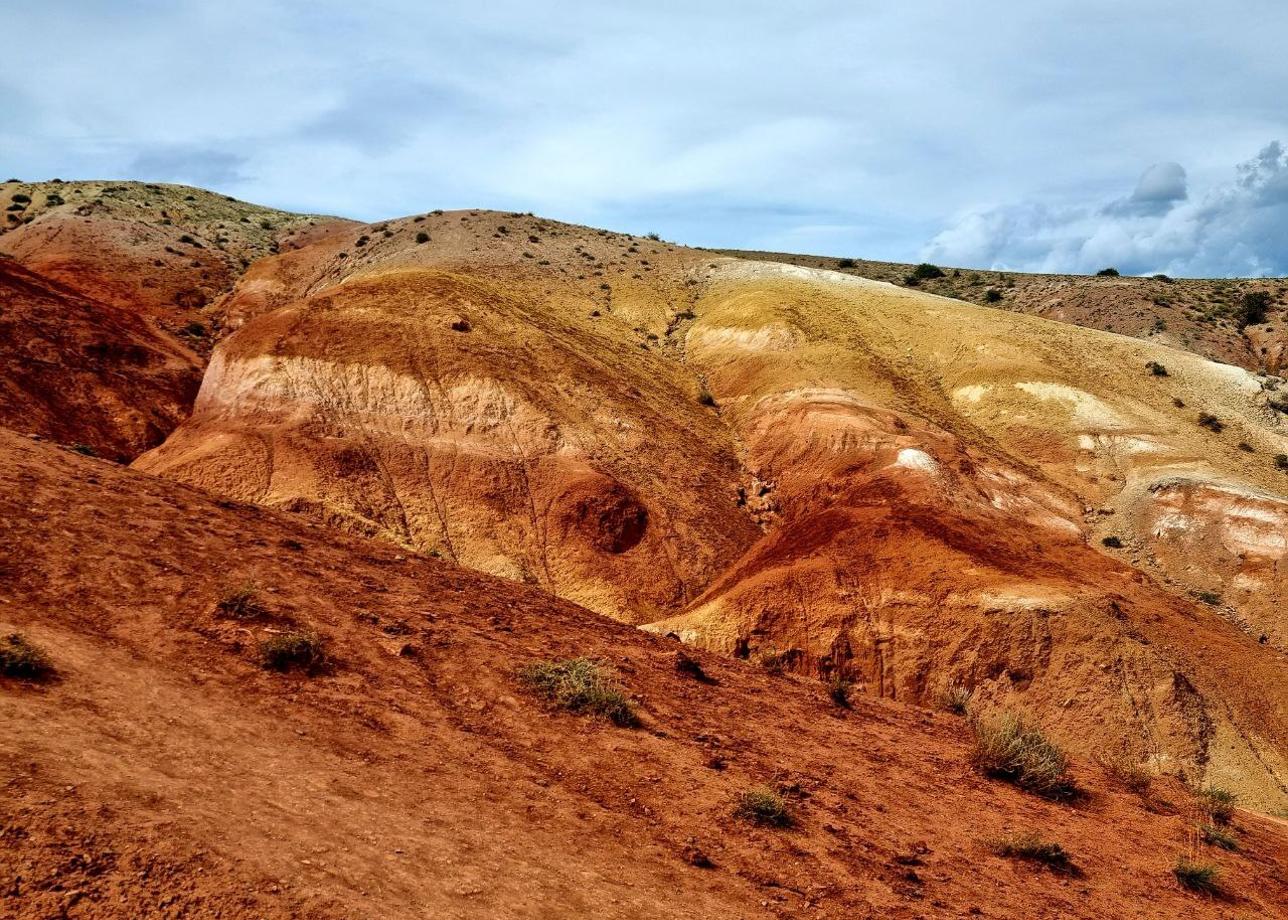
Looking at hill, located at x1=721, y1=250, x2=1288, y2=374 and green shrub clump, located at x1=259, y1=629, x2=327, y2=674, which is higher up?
hill, located at x1=721, y1=250, x2=1288, y2=374

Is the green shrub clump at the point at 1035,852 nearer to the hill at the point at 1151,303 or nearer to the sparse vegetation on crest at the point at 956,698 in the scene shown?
the sparse vegetation on crest at the point at 956,698

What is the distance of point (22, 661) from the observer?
901 centimetres

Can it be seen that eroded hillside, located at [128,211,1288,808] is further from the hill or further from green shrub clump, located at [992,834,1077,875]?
the hill

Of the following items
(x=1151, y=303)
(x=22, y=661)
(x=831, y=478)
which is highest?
(x=1151, y=303)

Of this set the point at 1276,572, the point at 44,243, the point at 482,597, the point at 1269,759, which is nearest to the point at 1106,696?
the point at 1269,759

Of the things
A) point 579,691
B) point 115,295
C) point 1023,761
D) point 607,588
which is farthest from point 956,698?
point 115,295

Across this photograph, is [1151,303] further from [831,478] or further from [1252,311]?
[831,478]

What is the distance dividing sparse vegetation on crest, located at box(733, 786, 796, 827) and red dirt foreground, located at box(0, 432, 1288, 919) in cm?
15

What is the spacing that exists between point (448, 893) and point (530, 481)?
22913 millimetres

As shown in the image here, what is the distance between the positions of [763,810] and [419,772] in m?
4.57

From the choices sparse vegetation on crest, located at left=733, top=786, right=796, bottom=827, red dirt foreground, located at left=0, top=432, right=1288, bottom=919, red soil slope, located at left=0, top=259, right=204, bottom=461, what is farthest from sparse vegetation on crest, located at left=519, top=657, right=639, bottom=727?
red soil slope, located at left=0, top=259, right=204, bottom=461

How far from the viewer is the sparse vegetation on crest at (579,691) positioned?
1295cm

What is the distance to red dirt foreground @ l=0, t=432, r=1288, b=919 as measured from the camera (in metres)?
7.05

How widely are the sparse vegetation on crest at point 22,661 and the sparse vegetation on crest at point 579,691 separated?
631cm
